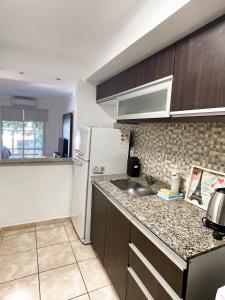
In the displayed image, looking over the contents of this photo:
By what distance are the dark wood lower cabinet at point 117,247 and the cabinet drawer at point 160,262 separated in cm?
16

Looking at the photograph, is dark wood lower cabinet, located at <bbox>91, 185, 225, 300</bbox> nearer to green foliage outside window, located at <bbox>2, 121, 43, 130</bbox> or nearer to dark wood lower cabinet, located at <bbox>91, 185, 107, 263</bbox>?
dark wood lower cabinet, located at <bbox>91, 185, 107, 263</bbox>

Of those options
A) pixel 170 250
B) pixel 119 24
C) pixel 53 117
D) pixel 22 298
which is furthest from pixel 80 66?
pixel 53 117

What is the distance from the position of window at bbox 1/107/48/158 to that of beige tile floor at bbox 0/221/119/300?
131 inches

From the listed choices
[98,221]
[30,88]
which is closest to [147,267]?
[98,221]

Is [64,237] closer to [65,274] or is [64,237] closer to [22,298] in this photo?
[65,274]

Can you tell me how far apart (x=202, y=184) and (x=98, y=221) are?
112 cm

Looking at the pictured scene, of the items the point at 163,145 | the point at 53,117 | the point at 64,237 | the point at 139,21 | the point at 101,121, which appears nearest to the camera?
the point at 139,21

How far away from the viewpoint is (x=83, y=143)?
228 cm

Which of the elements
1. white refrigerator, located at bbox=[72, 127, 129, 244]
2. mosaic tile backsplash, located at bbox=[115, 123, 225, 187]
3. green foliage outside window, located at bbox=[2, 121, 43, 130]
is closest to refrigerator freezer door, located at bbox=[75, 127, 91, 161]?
white refrigerator, located at bbox=[72, 127, 129, 244]

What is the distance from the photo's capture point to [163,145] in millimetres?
2010

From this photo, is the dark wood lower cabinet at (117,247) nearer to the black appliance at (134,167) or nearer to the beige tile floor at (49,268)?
the beige tile floor at (49,268)

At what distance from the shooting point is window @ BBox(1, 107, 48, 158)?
5.31 m

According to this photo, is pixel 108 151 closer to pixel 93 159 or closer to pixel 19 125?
pixel 93 159

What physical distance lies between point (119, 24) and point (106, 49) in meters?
0.38
